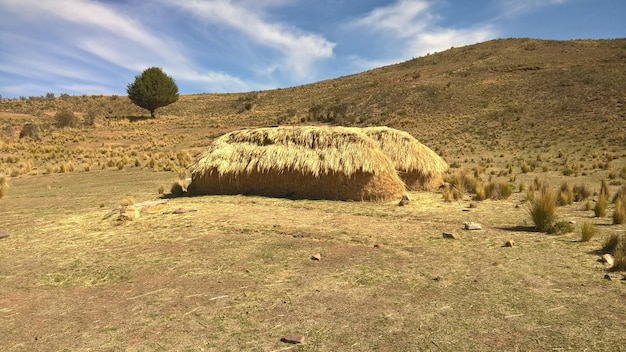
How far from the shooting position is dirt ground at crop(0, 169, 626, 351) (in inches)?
153

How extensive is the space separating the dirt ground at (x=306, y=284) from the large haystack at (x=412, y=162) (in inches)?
133

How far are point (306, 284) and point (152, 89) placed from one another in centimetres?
5016

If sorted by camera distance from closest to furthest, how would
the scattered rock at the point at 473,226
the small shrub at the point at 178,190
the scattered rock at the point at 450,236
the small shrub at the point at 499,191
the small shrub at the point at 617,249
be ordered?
the small shrub at the point at 617,249 < the scattered rock at the point at 450,236 < the scattered rock at the point at 473,226 < the small shrub at the point at 499,191 < the small shrub at the point at 178,190

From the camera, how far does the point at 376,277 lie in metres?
5.39

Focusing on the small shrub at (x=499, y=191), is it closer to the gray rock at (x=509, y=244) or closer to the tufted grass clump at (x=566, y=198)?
the tufted grass clump at (x=566, y=198)

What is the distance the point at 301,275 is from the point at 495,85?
131ft

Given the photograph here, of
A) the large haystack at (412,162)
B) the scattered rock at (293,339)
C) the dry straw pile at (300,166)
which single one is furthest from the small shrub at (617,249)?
the large haystack at (412,162)

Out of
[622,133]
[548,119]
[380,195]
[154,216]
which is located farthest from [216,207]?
[548,119]

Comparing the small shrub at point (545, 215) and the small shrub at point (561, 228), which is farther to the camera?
the small shrub at point (545, 215)

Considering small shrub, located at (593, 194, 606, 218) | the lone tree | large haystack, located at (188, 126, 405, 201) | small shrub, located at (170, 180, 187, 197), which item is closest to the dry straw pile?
large haystack, located at (188, 126, 405, 201)

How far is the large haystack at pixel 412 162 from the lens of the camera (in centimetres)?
1241

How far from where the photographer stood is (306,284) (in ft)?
17.1

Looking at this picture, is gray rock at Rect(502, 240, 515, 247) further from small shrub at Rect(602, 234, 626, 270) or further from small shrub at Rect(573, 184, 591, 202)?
small shrub at Rect(573, 184, 591, 202)

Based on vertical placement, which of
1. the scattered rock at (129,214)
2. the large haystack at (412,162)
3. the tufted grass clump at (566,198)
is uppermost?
the large haystack at (412,162)
